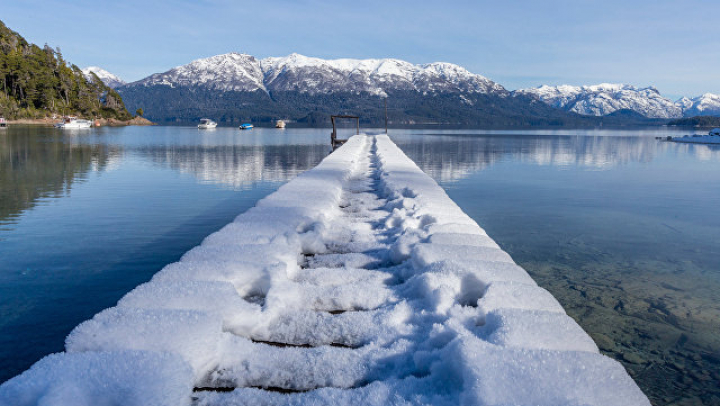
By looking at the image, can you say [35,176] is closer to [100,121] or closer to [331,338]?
[331,338]

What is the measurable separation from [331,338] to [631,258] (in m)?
8.69

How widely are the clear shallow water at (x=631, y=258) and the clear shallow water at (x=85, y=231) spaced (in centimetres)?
750

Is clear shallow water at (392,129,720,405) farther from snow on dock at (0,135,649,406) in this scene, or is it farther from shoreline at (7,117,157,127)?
shoreline at (7,117,157,127)

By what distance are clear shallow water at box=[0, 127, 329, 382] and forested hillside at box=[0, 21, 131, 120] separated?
118m

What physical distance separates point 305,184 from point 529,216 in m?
7.64

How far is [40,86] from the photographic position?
132250mm

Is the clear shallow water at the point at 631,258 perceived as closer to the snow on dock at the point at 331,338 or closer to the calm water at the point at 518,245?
the calm water at the point at 518,245

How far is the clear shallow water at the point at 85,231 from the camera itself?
253 inches

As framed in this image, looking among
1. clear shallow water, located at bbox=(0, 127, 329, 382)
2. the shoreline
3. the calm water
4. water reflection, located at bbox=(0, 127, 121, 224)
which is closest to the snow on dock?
the calm water

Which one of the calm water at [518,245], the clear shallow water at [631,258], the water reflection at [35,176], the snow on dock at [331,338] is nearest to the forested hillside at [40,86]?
the water reflection at [35,176]

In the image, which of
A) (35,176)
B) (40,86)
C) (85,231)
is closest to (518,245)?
(85,231)

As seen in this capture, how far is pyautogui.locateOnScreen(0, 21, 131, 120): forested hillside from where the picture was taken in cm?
12494

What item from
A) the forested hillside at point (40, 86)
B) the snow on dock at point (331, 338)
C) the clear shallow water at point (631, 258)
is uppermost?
the forested hillside at point (40, 86)

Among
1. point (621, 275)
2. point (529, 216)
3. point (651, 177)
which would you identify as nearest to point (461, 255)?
point (621, 275)
